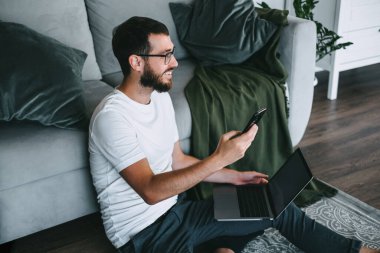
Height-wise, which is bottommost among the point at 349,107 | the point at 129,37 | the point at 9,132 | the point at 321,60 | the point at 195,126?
the point at 349,107

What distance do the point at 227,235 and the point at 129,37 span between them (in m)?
0.71

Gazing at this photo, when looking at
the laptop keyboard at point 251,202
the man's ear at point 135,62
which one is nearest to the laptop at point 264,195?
the laptop keyboard at point 251,202

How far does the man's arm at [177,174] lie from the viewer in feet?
3.91

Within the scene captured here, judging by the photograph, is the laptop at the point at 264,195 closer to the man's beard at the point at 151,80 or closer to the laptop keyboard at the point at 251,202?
the laptop keyboard at the point at 251,202

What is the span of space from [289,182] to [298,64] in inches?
30.2

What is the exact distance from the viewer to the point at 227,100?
73.0 inches

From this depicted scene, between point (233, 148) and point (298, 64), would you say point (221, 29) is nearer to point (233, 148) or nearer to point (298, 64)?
point (298, 64)

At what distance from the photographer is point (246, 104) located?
6.18 feet

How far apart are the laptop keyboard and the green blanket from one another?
0.38m

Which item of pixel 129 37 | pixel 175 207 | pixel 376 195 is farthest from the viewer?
pixel 376 195

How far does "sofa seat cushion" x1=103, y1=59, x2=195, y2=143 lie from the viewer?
1774mm

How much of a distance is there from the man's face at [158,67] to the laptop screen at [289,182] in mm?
507

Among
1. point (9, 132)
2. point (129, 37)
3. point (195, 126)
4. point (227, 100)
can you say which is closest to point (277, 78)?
point (227, 100)

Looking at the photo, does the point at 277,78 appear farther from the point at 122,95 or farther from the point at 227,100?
the point at 122,95
